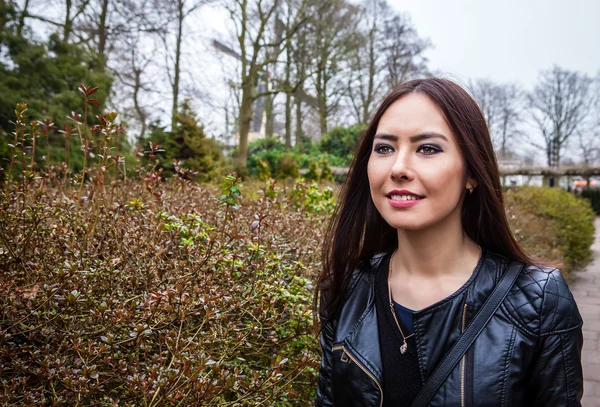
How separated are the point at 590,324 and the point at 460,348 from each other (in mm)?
5489

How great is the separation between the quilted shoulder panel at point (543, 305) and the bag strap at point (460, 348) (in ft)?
0.11

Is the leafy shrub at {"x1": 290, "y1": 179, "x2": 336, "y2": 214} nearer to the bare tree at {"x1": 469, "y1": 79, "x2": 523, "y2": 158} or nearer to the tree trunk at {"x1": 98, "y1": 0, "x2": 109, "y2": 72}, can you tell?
the tree trunk at {"x1": 98, "y1": 0, "x2": 109, "y2": 72}

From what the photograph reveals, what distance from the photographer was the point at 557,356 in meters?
1.37

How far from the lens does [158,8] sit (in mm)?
15984

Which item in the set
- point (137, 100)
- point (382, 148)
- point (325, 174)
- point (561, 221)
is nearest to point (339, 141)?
point (325, 174)

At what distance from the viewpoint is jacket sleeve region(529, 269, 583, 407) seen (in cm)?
136

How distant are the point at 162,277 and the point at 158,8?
15.6m

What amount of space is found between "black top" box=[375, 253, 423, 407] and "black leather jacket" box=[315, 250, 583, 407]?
0.10 feet

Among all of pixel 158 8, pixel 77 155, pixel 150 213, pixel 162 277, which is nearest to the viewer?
pixel 162 277

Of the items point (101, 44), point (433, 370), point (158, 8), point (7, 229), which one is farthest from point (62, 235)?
point (158, 8)

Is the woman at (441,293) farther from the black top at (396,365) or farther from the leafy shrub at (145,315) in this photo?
the leafy shrub at (145,315)

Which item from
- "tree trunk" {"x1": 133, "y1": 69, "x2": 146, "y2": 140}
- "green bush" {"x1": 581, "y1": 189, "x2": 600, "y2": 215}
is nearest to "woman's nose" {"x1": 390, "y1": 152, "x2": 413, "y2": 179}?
"tree trunk" {"x1": 133, "y1": 69, "x2": 146, "y2": 140}

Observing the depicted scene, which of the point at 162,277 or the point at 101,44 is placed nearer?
the point at 162,277

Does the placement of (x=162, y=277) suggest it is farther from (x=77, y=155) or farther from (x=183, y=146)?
(x=183, y=146)
